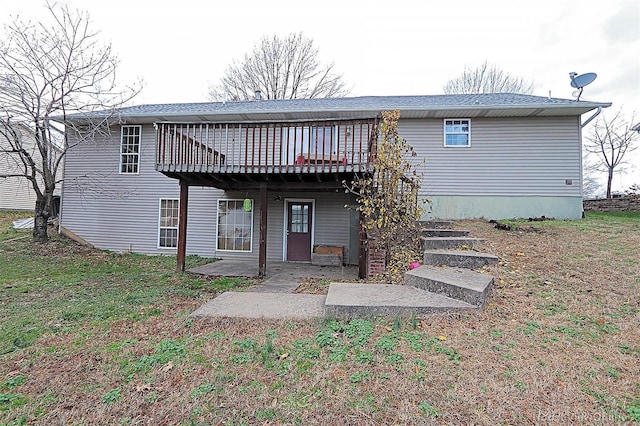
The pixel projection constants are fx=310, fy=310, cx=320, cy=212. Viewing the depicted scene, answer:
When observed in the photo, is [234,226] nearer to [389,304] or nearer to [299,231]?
[299,231]

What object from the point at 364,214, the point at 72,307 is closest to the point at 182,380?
the point at 72,307

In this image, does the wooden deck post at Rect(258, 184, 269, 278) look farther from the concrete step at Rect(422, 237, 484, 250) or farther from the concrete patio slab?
the concrete step at Rect(422, 237, 484, 250)

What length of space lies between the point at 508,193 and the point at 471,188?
3.20ft

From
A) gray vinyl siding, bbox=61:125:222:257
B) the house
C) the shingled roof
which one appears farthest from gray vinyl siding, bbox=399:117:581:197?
gray vinyl siding, bbox=61:125:222:257

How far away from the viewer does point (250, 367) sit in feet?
8.08

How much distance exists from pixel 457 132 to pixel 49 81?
11.2 m

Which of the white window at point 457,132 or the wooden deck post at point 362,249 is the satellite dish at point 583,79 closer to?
the white window at point 457,132

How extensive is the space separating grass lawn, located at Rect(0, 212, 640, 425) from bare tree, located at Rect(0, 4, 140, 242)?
6152 mm

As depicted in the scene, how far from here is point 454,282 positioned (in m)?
3.57

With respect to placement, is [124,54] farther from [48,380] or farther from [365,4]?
→ [48,380]

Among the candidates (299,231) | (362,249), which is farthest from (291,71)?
(362,249)

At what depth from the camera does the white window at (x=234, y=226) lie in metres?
9.48

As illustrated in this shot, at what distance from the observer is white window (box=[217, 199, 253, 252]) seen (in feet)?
31.1

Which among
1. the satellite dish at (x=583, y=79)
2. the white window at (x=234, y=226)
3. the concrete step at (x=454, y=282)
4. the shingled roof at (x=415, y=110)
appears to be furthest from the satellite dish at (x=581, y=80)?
the white window at (x=234, y=226)
